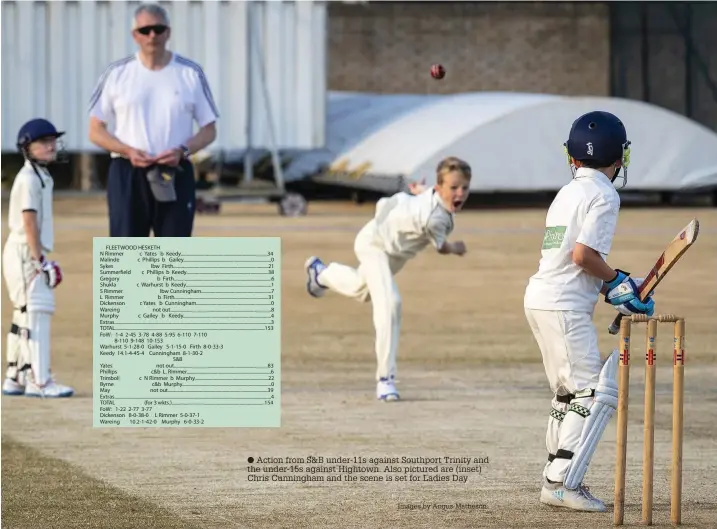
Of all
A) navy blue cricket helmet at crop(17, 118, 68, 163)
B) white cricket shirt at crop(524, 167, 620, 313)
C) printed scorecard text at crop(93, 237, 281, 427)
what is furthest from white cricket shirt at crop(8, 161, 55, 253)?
white cricket shirt at crop(524, 167, 620, 313)

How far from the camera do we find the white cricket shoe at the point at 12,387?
8.91 meters

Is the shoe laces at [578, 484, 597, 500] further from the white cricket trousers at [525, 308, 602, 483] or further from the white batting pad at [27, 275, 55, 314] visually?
the white batting pad at [27, 275, 55, 314]

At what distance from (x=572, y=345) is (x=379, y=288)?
328 cm

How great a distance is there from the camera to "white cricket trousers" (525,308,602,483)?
5.87 metres

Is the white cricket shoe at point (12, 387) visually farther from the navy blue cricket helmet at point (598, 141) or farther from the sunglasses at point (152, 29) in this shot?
the navy blue cricket helmet at point (598, 141)

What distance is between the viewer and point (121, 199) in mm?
8047

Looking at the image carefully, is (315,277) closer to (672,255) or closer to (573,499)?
(573,499)

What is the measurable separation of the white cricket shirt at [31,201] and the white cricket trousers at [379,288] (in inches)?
66.3

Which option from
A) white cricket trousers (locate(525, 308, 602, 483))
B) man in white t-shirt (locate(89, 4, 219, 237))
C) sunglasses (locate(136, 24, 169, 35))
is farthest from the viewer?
man in white t-shirt (locate(89, 4, 219, 237))

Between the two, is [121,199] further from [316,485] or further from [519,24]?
[519,24]

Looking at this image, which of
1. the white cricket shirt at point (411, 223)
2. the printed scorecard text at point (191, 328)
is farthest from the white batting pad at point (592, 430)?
the white cricket shirt at point (411, 223)

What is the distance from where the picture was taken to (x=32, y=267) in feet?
28.7

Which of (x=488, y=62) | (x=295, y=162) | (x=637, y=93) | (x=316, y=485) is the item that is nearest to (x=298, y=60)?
(x=295, y=162)

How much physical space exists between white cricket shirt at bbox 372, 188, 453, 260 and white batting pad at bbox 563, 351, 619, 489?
10.2ft
